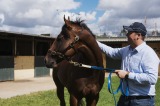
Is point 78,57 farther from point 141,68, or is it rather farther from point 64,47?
point 141,68

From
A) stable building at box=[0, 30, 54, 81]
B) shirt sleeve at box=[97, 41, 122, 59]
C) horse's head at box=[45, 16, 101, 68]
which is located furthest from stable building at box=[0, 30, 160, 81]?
shirt sleeve at box=[97, 41, 122, 59]

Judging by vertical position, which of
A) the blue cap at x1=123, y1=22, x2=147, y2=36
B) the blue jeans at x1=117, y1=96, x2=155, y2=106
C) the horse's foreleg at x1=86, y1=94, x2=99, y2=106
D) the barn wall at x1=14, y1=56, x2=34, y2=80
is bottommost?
the barn wall at x1=14, y1=56, x2=34, y2=80

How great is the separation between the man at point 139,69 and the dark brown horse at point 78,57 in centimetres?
126

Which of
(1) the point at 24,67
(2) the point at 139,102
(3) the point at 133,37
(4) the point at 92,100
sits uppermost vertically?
(3) the point at 133,37

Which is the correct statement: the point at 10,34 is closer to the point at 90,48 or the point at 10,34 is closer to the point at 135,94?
the point at 90,48

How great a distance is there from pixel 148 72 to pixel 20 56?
20138 millimetres

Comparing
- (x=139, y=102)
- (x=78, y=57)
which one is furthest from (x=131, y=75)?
(x=78, y=57)

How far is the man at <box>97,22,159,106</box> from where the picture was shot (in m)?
3.75

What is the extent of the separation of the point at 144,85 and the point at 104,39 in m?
29.2

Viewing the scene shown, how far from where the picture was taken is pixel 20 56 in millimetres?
23375

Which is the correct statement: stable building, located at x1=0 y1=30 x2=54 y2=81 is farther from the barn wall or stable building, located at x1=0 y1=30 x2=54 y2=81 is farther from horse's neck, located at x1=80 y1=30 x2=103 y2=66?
horse's neck, located at x1=80 y1=30 x2=103 y2=66

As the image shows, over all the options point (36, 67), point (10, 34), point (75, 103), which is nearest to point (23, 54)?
point (36, 67)

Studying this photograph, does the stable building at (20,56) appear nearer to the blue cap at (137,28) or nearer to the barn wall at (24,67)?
the barn wall at (24,67)

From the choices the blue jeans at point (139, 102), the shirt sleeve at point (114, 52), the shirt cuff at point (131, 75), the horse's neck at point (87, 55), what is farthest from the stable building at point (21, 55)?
the shirt cuff at point (131, 75)
